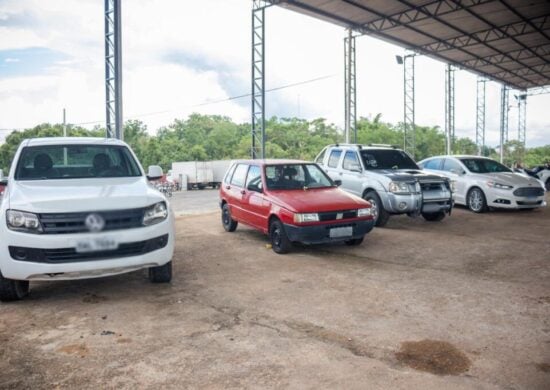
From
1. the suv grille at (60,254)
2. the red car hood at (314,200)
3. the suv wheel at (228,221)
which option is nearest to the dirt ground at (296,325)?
the suv grille at (60,254)

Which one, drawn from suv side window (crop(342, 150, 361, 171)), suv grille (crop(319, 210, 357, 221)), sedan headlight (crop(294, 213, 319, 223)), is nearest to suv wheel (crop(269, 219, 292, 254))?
sedan headlight (crop(294, 213, 319, 223))

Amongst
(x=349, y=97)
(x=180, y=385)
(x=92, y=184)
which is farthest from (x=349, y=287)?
(x=349, y=97)

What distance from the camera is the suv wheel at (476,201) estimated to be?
1219 centimetres

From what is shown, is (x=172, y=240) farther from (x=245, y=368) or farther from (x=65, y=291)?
(x=245, y=368)

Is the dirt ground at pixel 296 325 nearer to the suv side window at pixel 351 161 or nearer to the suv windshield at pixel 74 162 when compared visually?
the suv windshield at pixel 74 162

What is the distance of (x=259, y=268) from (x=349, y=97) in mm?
14710

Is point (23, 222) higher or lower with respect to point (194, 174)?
lower

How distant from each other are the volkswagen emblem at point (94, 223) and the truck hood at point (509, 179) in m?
10.7

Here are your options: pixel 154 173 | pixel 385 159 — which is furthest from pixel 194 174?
pixel 154 173

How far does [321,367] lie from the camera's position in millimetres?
3270

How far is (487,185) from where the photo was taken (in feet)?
39.6

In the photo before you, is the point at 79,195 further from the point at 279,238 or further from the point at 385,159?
the point at 385,159

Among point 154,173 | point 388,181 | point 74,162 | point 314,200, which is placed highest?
point 74,162

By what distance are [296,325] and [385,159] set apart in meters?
6.98
